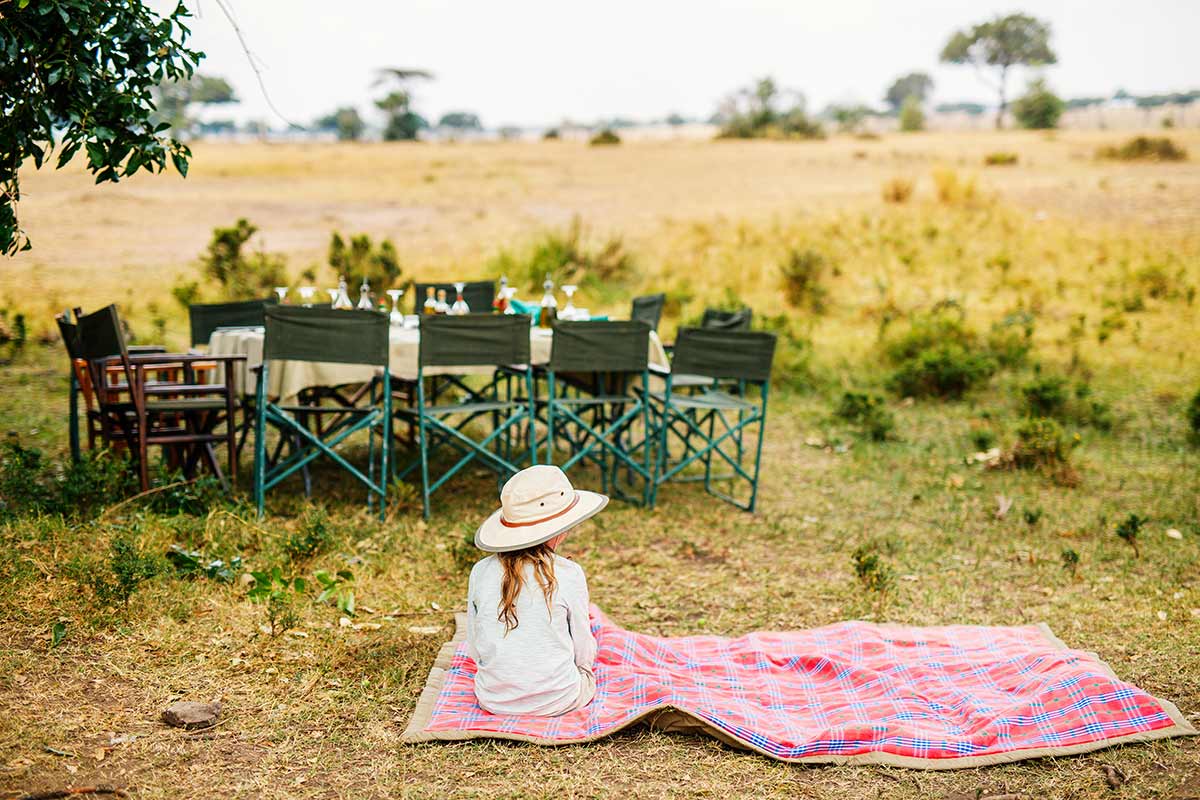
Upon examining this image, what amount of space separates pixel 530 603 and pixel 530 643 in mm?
115

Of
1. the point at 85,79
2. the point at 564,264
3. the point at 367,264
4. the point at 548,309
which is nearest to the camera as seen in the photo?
the point at 85,79

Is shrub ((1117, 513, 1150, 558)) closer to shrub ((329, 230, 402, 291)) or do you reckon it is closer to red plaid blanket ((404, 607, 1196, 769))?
red plaid blanket ((404, 607, 1196, 769))

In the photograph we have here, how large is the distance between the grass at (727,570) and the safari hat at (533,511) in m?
0.59

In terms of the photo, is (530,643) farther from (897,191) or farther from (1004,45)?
(1004,45)

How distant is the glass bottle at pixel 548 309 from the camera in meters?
5.57

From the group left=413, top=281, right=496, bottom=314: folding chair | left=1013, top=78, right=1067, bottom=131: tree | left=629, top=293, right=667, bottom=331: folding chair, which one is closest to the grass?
left=629, top=293, right=667, bottom=331: folding chair

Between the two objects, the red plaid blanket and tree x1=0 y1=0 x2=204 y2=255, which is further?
tree x1=0 y1=0 x2=204 y2=255

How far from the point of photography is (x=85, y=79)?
3773mm

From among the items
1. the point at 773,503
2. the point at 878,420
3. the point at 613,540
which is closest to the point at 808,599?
the point at 613,540

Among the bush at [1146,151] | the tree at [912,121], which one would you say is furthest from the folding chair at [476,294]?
the tree at [912,121]

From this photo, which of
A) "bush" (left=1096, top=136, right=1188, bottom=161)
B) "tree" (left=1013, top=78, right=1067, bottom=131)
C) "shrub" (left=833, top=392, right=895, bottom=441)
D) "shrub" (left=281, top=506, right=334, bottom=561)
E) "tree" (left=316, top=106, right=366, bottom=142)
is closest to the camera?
"shrub" (left=281, top=506, right=334, bottom=561)

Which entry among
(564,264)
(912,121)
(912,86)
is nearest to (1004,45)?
(912,121)

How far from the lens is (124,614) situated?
3.67 metres

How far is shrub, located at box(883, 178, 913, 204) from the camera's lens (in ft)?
57.8
